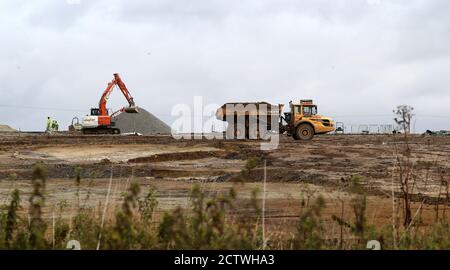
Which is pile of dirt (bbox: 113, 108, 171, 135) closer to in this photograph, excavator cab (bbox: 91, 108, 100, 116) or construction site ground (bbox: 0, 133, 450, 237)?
excavator cab (bbox: 91, 108, 100, 116)

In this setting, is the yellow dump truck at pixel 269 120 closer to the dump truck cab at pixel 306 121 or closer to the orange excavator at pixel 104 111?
the dump truck cab at pixel 306 121

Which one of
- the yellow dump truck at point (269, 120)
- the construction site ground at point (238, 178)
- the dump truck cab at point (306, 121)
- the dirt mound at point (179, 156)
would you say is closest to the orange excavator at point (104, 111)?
the yellow dump truck at point (269, 120)

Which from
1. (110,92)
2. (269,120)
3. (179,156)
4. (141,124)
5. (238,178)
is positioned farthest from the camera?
(141,124)

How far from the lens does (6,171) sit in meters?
16.8

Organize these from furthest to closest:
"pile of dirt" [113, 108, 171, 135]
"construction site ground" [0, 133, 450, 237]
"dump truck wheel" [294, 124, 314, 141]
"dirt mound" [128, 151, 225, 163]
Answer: "pile of dirt" [113, 108, 171, 135] < "dump truck wheel" [294, 124, 314, 141] < "dirt mound" [128, 151, 225, 163] < "construction site ground" [0, 133, 450, 237]

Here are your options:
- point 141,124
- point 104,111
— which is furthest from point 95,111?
point 141,124

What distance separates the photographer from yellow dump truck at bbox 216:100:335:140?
35.2 meters

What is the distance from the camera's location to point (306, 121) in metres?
35.1

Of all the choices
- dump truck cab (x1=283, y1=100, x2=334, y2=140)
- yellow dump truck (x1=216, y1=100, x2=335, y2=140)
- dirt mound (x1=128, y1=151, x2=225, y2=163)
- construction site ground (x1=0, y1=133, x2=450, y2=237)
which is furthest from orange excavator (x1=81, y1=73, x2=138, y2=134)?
dirt mound (x1=128, y1=151, x2=225, y2=163)

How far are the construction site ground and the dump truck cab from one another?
24.3 ft

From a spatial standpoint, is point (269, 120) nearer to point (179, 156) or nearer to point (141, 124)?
point (179, 156)

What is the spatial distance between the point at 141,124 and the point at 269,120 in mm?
38630
